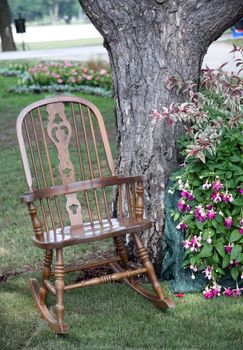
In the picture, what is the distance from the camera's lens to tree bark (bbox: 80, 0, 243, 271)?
4703mm

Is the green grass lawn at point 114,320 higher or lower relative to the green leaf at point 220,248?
lower

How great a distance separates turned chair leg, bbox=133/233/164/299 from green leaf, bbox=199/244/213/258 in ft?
0.96

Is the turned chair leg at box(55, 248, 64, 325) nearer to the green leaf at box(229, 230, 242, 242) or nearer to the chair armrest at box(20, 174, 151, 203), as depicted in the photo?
the chair armrest at box(20, 174, 151, 203)

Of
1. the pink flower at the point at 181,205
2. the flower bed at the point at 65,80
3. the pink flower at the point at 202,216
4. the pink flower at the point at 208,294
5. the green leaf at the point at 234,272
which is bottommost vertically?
the flower bed at the point at 65,80

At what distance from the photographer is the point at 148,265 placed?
4.43m

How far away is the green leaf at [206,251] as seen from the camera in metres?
4.46

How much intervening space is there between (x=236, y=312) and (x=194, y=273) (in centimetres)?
41

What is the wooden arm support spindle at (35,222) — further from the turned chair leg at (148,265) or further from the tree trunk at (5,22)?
the tree trunk at (5,22)

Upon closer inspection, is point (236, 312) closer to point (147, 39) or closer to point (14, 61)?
point (147, 39)

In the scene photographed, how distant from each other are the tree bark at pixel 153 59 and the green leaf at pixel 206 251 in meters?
0.45

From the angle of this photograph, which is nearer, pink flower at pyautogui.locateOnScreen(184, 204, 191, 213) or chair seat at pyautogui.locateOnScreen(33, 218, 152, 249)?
chair seat at pyautogui.locateOnScreen(33, 218, 152, 249)

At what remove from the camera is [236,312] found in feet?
14.2

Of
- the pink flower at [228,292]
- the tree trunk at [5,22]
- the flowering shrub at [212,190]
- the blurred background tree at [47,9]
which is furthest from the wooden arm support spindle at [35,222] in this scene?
the blurred background tree at [47,9]

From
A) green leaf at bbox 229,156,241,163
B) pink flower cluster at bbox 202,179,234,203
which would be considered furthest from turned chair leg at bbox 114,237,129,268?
green leaf at bbox 229,156,241,163
